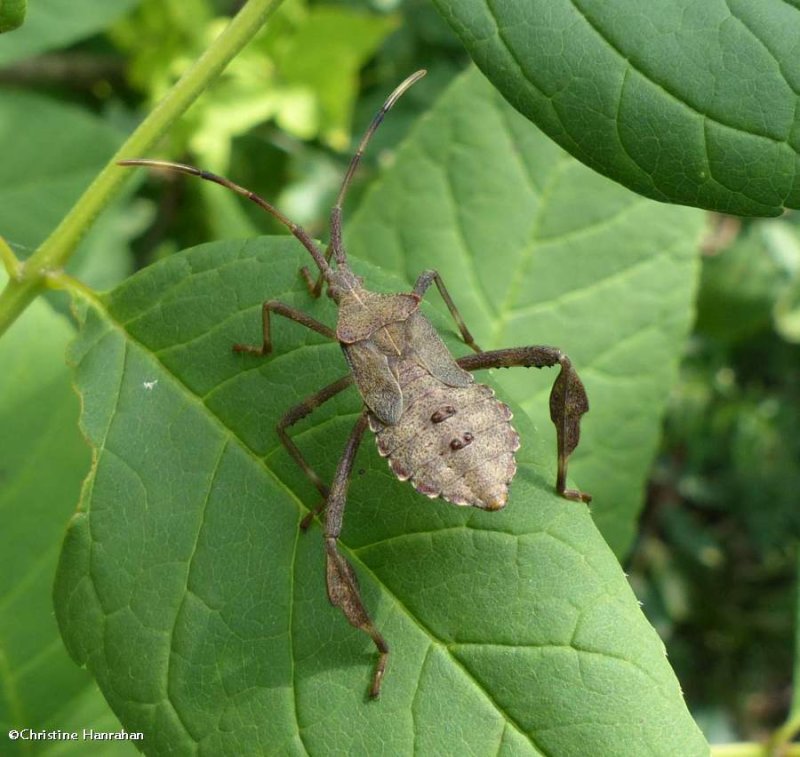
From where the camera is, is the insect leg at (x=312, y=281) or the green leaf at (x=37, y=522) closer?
the insect leg at (x=312, y=281)

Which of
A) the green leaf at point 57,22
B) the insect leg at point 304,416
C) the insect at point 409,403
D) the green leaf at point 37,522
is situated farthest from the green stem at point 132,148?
the green leaf at point 57,22

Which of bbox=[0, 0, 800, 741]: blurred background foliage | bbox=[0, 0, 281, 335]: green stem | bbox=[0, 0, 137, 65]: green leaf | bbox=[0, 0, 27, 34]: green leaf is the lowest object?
bbox=[0, 0, 800, 741]: blurred background foliage

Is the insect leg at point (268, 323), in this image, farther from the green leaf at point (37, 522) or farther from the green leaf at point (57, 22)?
the green leaf at point (57, 22)

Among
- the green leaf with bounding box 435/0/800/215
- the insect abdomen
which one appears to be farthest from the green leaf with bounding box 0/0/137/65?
the green leaf with bounding box 435/0/800/215

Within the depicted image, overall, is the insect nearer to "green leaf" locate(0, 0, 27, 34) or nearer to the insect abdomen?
the insect abdomen

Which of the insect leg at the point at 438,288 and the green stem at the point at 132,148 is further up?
the green stem at the point at 132,148

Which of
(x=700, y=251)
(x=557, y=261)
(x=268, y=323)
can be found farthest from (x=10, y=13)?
(x=700, y=251)

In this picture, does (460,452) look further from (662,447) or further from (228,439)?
(662,447)
